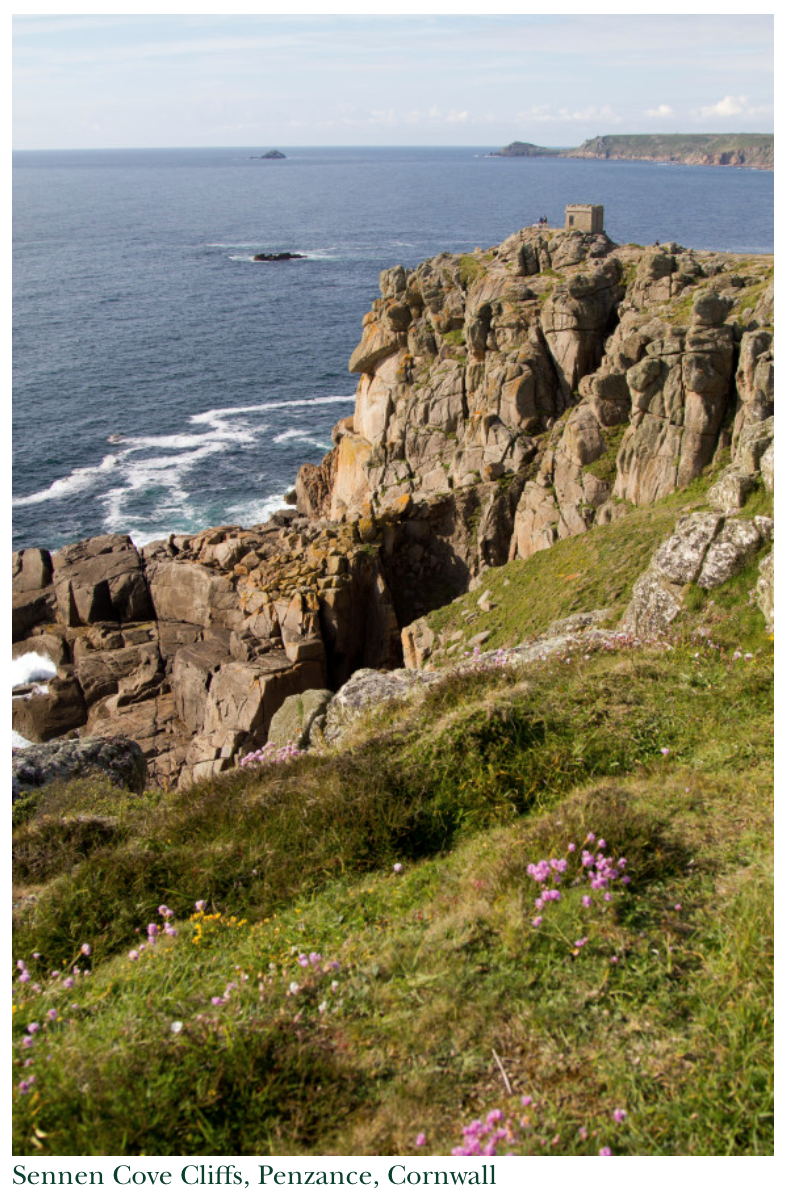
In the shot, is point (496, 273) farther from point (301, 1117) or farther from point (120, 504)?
point (301, 1117)

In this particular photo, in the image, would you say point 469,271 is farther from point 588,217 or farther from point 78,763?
point 78,763

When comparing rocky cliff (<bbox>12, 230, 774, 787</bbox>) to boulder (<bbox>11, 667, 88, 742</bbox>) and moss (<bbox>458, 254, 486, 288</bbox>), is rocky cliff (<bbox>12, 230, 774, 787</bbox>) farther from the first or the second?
moss (<bbox>458, 254, 486, 288</bbox>)

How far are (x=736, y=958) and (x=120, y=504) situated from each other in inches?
2128

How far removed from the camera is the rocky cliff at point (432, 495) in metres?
29.2

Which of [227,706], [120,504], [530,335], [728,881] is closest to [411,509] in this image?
[530,335]

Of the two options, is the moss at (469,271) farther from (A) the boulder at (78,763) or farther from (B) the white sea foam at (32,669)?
(A) the boulder at (78,763)

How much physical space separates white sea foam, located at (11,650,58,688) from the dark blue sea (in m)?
14.1

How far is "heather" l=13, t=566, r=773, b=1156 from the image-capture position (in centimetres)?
552

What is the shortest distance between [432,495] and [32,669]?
727 inches

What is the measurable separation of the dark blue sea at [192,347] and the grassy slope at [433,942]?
139 feet

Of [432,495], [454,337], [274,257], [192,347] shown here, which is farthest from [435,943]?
[274,257]

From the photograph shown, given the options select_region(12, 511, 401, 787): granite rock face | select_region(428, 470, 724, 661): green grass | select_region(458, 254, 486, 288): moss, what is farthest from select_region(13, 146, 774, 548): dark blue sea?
select_region(428, 470, 724, 661): green grass

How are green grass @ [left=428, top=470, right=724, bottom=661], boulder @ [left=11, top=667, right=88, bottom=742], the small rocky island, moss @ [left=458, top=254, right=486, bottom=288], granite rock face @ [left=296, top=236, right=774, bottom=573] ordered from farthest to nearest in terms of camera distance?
the small rocky island → moss @ [left=458, top=254, right=486, bottom=288] → boulder @ [left=11, top=667, right=88, bottom=742] → granite rock face @ [left=296, top=236, right=774, bottom=573] → green grass @ [left=428, top=470, right=724, bottom=661]

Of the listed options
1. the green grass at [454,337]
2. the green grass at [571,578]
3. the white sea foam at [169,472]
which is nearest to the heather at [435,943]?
the green grass at [571,578]
